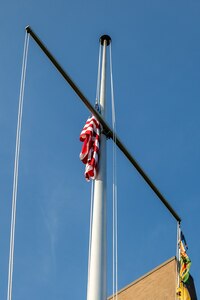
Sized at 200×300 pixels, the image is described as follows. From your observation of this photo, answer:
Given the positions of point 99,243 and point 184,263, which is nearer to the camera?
point 99,243

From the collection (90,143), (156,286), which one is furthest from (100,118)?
(156,286)

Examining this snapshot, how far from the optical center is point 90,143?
38.9ft

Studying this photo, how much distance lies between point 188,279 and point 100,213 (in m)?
4.25

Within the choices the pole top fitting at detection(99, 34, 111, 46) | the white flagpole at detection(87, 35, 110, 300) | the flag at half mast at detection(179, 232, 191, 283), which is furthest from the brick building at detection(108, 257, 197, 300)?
the white flagpole at detection(87, 35, 110, 300)

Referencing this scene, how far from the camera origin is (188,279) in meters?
13.4

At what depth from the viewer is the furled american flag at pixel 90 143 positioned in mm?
11379

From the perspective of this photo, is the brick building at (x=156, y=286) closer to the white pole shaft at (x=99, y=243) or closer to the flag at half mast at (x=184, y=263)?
the flag at half mast at (x=184, y=263)

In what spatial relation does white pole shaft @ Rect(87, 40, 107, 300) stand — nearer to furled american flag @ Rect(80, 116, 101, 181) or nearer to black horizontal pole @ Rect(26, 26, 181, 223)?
furled american flag @ Rect(80, 116, 101, 181)

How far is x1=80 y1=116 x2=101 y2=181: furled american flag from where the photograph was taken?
11.4 metres

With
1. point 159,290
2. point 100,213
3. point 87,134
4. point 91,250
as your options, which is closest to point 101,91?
point 87,134

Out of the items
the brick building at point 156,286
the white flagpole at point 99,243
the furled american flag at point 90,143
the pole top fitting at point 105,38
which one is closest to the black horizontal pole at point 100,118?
the furled american flag at point 90,143

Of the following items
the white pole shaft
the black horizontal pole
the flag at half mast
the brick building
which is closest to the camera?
the white pole shaft

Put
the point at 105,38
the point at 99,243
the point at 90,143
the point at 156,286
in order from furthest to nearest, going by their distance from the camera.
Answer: the point at 156,286 → the point at 105,38 → the point at 90,143 → the point at 99,243

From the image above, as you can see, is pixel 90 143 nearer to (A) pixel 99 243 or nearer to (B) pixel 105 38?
(A) pixel 99 243
